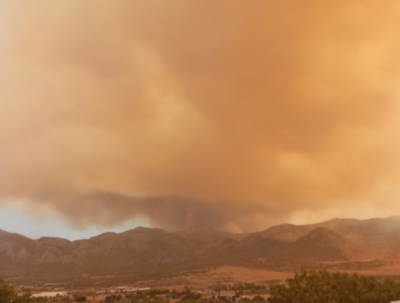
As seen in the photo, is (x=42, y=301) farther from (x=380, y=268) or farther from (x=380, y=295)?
(x=380, y=268)

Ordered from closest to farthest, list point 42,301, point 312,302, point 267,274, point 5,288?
point 312,302 < point 5,288 < point 42,301 < point 267,274

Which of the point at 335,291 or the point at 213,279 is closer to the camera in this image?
the point at 335,291

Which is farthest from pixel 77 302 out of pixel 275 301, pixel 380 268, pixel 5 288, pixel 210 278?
pixel 380 268

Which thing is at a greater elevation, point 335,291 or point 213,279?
point 213,279

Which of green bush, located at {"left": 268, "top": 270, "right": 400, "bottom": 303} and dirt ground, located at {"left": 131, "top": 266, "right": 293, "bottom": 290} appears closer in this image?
green bush, located at {"left": 268, "top": 270, "right": 400, "bottom": 303}

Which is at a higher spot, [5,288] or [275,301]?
[5,288]

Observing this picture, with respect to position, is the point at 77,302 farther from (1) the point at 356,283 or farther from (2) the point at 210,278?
(2) the point at 210,278

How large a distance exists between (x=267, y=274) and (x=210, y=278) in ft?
106

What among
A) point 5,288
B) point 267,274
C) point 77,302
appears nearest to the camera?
point 5,288

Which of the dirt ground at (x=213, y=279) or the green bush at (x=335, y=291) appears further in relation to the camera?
the dirt ground at (x=213, y=279)

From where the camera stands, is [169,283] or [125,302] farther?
[169,283]

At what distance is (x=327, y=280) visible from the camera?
5216 centimetres

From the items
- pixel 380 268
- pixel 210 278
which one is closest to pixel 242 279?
pixel 210 278

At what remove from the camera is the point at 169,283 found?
167 m
